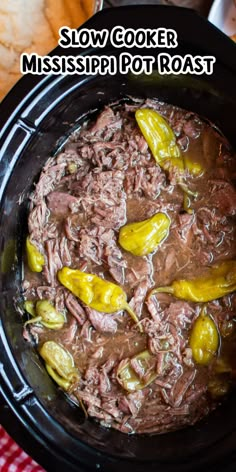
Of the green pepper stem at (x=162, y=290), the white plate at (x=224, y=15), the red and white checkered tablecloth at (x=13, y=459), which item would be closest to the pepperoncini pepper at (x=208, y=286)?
the green pepper stem at (x=162, y=290)

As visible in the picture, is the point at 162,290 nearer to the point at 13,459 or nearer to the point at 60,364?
the point at 60,364

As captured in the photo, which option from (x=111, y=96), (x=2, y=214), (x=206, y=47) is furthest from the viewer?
(x=111, y=96)

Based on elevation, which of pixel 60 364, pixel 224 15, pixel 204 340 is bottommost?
pixel 204 340

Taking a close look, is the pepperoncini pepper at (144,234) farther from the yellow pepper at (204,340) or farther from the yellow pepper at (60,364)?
the yellow pepper at (60,364)

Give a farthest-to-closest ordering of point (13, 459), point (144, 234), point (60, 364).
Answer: point (13, 459)
point (60, 364)
point (144, 234)

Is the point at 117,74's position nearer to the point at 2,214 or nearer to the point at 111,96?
the point at 111,96

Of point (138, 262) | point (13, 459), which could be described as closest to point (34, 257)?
point (138, 262)

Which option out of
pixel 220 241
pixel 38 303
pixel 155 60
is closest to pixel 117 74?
pixel 155 60

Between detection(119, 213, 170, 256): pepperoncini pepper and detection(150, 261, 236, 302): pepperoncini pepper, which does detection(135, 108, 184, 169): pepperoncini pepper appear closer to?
detection(119, 213, 170, 256): pepperoncini pepper
